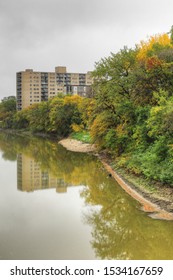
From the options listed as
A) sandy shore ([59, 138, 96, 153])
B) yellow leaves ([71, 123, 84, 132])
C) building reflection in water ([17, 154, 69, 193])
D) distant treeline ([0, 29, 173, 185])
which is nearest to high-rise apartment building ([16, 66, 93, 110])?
yellow leaves ([71, 123, 84, 132])

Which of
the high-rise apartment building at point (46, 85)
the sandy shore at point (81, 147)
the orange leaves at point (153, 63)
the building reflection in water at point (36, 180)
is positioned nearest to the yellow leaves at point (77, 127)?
the sandy shore at point (81, 147)

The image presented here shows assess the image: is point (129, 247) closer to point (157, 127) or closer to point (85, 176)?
point (157, 127)

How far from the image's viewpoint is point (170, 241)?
1404 cm

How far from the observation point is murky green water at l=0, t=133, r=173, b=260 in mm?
13484

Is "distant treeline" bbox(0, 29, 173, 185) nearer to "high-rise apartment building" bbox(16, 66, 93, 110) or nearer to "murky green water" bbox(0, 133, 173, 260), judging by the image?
"murky green water" bbox(0, 133, 173, 260)

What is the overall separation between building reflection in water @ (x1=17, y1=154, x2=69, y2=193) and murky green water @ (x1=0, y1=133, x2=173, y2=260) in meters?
0.07

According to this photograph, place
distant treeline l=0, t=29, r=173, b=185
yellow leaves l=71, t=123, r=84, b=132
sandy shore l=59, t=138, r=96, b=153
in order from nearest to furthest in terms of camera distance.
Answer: distant treeline l=0, t=29, r=173, b=185, sandy shore l=59, t=138, r=96, b=153, yellow leaves l=71, t=123, r=84, b=132

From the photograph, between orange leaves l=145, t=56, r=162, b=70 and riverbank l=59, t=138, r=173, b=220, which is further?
orange leaves l=145, t=56, r=162, b=70

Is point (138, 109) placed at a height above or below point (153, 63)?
below

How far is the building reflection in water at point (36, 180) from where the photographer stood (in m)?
24.6

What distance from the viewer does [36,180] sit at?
27156mm

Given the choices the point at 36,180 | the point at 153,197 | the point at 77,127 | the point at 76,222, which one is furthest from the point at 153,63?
the point at 77,127

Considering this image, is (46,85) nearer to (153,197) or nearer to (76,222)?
(153,197)

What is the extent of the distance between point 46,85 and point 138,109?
367 ft
